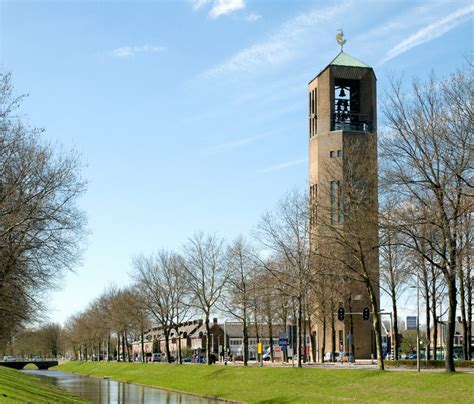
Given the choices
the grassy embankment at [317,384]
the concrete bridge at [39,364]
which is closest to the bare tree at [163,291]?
the grassy embankment at [317,384]

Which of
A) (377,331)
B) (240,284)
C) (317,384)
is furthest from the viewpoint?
(240,284)

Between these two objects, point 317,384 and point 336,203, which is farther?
point 336,203

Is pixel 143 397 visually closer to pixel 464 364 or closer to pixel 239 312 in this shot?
pixel 239 312

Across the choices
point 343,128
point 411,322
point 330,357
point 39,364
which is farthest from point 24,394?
point 39,364

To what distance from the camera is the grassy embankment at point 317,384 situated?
104 ft

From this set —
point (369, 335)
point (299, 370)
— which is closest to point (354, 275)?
point (299, 370)

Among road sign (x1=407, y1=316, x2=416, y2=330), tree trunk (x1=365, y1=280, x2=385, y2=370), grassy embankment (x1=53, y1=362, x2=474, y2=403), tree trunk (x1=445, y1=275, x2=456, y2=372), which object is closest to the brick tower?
grassy embankment (x1=53, y1=362, x2=474, y2=403)

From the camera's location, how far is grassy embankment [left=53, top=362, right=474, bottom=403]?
31.7m

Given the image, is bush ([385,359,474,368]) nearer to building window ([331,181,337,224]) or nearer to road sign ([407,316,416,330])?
road sign ([407,316,416,330])

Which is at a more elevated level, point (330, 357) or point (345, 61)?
point (345, 61)

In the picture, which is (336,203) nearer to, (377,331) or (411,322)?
(377,331)

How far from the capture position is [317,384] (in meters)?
41.1

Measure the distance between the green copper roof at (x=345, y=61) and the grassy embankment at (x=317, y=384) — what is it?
4033 centimetres

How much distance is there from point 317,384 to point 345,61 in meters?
55.5
